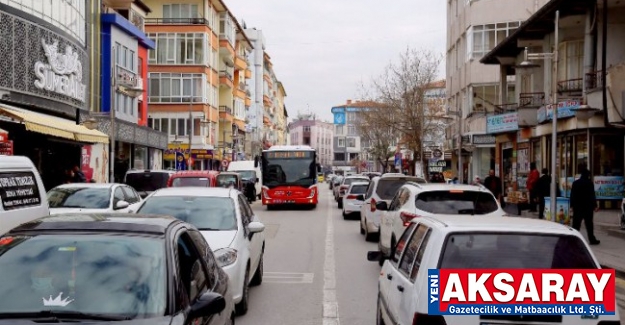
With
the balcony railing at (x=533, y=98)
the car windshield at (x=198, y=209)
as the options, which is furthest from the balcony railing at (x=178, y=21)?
the car windshield at (x=198, y=209)

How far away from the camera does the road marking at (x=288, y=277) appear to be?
12.1 m

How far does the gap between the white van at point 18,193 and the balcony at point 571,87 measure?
21.8 metres

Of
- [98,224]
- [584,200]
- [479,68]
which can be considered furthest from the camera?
[479,68]

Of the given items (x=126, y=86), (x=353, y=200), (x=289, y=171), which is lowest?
(x=353, y=200)

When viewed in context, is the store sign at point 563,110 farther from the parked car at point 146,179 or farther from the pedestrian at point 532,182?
the parked car at point 146,179

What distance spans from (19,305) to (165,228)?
1.14 m

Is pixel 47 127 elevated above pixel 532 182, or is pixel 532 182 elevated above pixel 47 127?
pixel 47 127

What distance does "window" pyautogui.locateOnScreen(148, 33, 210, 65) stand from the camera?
6184cm

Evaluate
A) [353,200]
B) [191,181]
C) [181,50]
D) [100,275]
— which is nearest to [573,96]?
[353,200]

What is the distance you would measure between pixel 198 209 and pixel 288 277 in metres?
2.88

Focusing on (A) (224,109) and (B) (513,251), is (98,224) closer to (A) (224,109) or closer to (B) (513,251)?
(B) (513,251)

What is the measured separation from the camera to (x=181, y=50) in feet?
204

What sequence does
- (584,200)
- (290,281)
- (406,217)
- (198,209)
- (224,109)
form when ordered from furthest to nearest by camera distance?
(224,109) → (584,200) → (290,281) → (406,217) → (198,209)

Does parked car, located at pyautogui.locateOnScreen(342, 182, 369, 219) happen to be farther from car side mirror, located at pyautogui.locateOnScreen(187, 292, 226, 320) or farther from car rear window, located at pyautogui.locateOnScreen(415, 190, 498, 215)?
car side mirror, located at pyautogui.locateOnScreen(187, 292, 226, 320)
